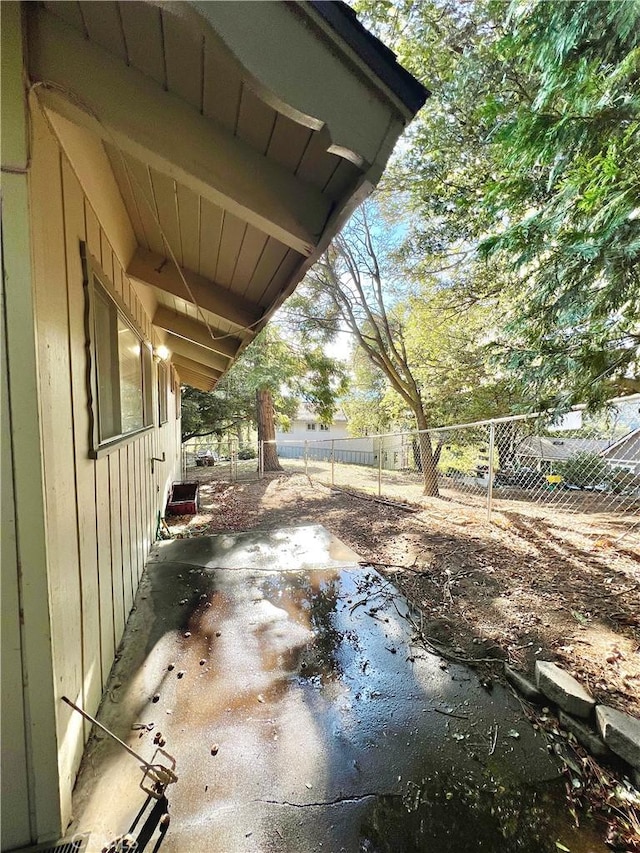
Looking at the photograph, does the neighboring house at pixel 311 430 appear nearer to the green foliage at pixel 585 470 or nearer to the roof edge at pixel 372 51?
the green foliage at pixel 585 470

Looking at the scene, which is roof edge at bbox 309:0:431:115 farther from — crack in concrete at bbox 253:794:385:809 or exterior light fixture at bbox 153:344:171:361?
exterior light fixture at bbox 153:344:171:361

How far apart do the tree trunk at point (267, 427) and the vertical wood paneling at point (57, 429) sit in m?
11.0

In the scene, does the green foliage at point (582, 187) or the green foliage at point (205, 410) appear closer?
the green foliage at point (582, 187)

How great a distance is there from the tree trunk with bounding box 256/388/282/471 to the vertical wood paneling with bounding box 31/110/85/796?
11.0m

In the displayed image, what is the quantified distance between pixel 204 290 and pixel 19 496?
2455 mm

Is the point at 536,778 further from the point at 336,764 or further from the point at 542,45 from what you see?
the point at 542,45

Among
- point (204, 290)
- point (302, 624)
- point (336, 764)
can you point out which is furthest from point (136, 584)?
point (204, 290)

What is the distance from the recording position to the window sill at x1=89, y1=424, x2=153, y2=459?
1845 mm

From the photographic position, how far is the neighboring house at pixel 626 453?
3.20 m

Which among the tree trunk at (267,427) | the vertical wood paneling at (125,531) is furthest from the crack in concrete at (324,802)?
the tree trunk at (267,427)

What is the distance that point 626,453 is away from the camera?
10.9 ft

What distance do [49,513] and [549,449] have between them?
494 cm

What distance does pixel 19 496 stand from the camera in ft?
3.86

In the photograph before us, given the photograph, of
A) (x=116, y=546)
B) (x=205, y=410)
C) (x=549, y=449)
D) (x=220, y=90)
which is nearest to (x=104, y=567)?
(x=116, y=546)
